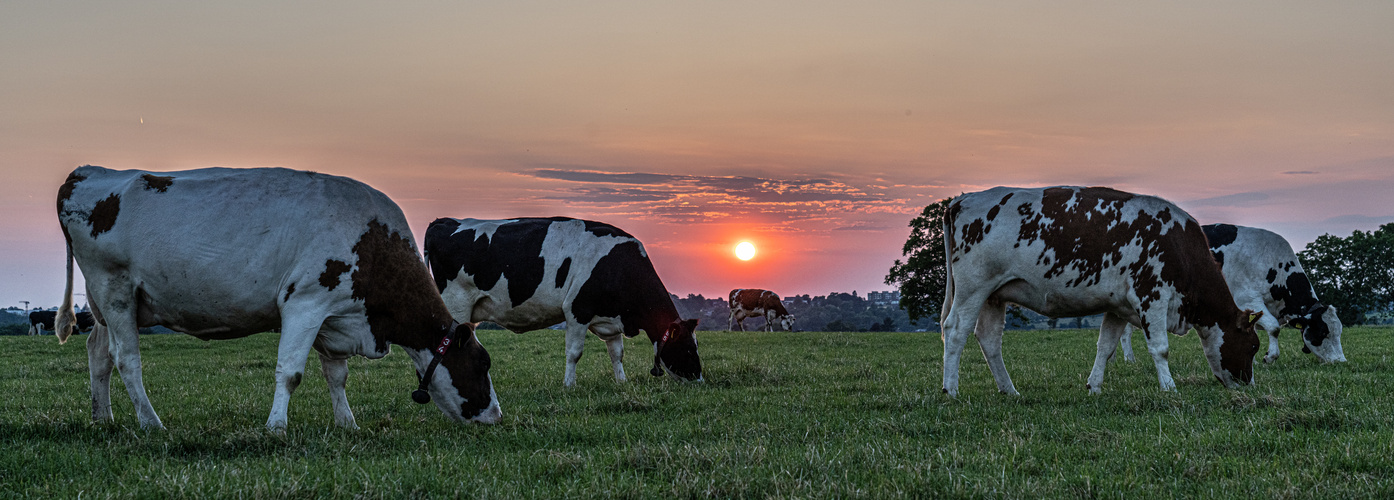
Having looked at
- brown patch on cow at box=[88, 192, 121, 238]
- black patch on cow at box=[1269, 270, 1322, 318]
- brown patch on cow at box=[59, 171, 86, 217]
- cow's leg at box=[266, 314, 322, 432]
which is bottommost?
black patch on cow at box=[1269, 270, 1322, 318]

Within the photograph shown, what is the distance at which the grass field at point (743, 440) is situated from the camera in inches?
232

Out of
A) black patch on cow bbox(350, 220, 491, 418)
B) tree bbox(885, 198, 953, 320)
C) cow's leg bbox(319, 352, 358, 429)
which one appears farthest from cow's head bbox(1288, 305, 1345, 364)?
tree bbox(885, 198, 953, 320)

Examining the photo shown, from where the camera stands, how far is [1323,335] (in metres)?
17.1

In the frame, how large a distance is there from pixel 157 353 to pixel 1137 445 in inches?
787

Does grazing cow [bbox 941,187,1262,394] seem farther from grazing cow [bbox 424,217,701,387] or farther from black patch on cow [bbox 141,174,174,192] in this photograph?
black patch on cow [bbox 141,174,174,192]

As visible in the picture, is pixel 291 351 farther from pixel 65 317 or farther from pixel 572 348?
pixel 572 348

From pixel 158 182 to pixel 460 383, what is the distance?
139 inches

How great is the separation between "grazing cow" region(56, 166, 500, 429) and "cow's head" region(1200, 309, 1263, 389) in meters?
9.33

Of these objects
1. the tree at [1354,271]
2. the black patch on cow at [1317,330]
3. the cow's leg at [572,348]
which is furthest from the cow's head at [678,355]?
the tree at [1354,271]

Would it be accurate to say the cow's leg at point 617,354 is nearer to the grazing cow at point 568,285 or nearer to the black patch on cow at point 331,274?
the grazing cow at point 568,285

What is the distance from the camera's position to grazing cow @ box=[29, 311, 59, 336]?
48.3 m

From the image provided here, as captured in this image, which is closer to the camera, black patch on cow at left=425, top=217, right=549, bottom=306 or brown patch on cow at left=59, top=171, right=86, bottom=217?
brown patch on cow at left=59, top=171, right=86, bottom=217


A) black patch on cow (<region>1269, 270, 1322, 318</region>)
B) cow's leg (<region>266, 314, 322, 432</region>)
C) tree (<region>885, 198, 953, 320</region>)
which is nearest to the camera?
cow's leg (<region>266, 314, 322, 432</region>)

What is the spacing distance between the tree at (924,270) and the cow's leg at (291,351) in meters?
41.3
